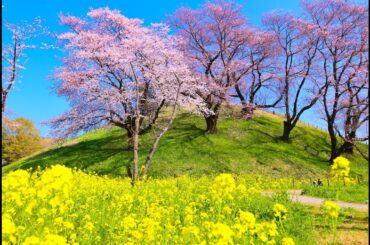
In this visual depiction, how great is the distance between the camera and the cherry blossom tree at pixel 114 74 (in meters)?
28.5

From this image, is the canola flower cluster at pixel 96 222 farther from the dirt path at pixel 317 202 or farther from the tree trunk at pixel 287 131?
the tree trunk at pixel 287 131

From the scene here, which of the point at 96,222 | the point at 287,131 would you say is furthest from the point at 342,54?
the point at 96,222

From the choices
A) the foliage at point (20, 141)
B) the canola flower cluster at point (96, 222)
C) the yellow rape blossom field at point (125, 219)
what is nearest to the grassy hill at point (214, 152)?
the yellow rape blossom field at point (125, 219)

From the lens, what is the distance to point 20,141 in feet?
168

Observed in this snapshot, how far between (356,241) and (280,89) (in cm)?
2833

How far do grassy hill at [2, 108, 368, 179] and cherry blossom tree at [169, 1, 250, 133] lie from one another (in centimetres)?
300

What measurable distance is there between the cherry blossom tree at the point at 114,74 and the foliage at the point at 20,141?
20826 mm

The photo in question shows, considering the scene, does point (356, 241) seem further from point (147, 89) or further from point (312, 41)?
point (312, 41)

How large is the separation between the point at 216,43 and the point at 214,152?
10.4m

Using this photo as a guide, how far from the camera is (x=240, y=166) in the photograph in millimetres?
28219

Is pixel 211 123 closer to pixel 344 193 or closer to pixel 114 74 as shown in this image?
pixel 114 74

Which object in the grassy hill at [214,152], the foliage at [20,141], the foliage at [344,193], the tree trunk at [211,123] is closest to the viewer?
the foliage at [344,193]

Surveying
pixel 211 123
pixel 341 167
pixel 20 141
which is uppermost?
pixel 211 123

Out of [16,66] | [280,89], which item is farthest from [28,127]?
[280,89]
